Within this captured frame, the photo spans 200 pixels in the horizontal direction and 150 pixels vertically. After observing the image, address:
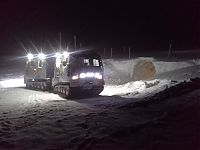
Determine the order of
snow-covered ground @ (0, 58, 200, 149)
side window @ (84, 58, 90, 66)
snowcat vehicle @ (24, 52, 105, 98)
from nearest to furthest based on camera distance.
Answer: snow-covered ground @ (0, 58, 200, 149)
snowcat vehicle @ (24, 52, 105, 98)
side window @ (84, 58, 90, 66)

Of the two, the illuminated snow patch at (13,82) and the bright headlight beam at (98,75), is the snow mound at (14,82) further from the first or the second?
the bright headlight beam at (98,75)

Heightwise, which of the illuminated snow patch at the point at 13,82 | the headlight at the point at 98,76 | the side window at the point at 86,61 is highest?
the side window at the point at 86,61

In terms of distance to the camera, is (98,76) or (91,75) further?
(98,76)

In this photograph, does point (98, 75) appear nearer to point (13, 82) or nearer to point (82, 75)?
point (82, 75)

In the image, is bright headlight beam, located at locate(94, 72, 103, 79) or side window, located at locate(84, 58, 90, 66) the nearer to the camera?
bright headlight beam, located at locate(94, 72, 103, 79)

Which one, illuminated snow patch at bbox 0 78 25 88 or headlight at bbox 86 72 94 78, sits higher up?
headlight at bbox 86 72 94 78

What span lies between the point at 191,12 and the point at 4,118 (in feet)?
249

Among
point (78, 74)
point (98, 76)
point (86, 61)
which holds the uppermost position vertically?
point (86, 61)

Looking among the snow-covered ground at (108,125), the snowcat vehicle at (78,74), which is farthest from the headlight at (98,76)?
the snow-covered ground at (108,125)

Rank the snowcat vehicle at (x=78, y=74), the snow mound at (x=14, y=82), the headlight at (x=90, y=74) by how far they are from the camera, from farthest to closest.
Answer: the snow mound at (x=14, y=82)
the headlight at (x=90, y=74)
the snowcat vehicle at (x=78, y=74)

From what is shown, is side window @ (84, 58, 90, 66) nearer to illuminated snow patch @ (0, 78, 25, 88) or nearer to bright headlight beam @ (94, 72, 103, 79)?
bright headlight beam @ (94, 72, 103, 79)

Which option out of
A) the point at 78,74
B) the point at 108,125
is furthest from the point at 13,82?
the point at 108,125

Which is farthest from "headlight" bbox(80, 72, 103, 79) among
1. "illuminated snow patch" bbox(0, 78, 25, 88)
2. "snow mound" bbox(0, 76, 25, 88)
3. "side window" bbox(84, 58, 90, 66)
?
"illuminated snow patch" bbox(0, 78, 25, 88)

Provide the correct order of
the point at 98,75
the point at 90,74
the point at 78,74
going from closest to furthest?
the point at 78,74 → the point at 90,74 → the point at 98,75
